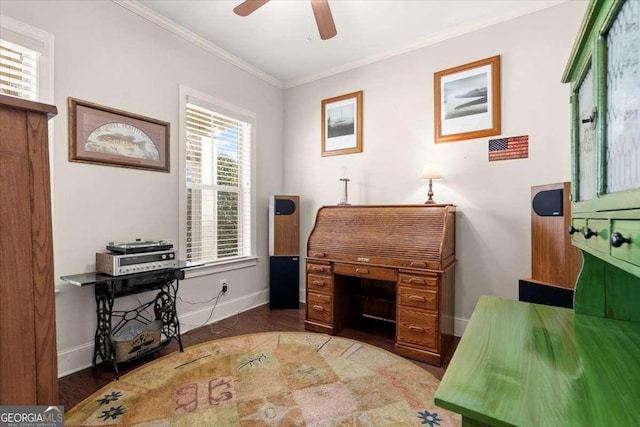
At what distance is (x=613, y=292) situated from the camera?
1163 mm

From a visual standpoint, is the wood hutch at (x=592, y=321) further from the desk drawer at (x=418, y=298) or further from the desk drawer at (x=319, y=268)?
the desk drawer at (x=319, y=268)

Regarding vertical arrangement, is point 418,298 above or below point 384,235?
below

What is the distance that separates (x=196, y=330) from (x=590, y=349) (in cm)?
296

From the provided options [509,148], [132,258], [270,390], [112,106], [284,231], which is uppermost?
[112,106]

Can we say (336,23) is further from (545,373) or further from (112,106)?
(545,373)

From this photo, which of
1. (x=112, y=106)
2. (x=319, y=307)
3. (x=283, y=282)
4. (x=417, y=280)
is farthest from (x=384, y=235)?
(x=112, y=106)

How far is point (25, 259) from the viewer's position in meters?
Answer: 0.62

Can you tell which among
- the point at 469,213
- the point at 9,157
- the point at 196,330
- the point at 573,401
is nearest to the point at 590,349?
the point at 573,401

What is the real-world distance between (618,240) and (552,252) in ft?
5.71

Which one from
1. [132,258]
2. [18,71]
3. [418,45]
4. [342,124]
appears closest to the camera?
[18,71]

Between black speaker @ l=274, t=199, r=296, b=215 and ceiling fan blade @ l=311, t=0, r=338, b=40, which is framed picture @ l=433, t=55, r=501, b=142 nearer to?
ceiling fan blade @ l=311, t=0, r=338, b=40

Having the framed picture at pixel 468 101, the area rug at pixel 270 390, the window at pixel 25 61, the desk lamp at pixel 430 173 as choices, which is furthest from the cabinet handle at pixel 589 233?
the window at pixel 25 61

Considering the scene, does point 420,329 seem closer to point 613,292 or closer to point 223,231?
point 613,292

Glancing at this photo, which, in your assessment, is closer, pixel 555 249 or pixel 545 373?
pixel 545 373
